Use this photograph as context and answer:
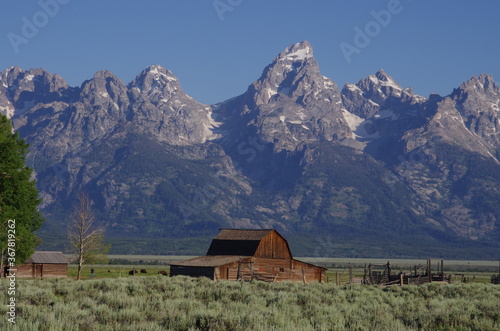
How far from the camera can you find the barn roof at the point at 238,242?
241 feet

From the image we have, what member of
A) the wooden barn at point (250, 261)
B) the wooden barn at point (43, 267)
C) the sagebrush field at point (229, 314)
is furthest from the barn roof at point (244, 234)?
the sagebrush field at point (229, 314)

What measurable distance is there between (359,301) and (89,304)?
1323 centimetres

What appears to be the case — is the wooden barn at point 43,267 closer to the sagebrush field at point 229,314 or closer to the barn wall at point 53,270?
the barn wall at point 53,270

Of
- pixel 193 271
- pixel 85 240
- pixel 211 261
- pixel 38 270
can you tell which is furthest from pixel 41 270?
pixel 211 261

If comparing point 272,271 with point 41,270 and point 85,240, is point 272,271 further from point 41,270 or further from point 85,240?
point 41,270

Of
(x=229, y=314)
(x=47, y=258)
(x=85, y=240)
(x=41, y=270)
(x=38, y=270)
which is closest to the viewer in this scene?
(x=229, y=314)

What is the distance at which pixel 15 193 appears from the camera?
43562mm

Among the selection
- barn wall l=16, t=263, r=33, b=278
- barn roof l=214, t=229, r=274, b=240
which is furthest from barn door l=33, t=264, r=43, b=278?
barn roof l=214, t=229, r=274, b=240

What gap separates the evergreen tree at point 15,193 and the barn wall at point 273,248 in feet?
103

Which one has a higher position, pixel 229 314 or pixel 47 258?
pixel 229 314

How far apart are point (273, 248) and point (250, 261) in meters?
4.86

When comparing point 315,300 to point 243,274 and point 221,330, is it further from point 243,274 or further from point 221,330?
point 243,274

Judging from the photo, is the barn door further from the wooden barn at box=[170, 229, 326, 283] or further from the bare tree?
the wooden barn at box=[170, 229, 326, 283]

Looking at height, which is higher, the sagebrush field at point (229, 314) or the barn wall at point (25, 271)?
the sagebrush field at point (229, 314)
